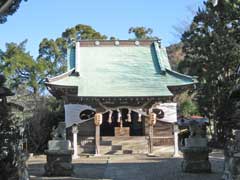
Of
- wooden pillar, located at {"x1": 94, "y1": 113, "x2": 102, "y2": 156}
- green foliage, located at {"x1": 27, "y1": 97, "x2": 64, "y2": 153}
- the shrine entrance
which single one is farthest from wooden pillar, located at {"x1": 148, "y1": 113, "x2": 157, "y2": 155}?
green foliage, located at {"x1": 27, "y1": 97, "x2": 64, "y2": 153}

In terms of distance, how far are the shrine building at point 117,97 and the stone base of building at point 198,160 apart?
10762 mm

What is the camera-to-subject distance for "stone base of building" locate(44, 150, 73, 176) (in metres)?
16.3

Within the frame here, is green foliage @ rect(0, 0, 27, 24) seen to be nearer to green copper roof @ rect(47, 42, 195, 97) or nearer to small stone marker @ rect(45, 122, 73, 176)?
small stone marker @ rect(45, 122, 73, 176)

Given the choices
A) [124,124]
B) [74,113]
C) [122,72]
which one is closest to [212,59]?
[122,72]

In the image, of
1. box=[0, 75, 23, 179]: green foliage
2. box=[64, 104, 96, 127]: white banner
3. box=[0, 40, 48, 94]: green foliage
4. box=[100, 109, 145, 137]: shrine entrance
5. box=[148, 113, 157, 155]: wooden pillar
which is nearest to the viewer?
box=[0, 75, 23, 179]: green foliage

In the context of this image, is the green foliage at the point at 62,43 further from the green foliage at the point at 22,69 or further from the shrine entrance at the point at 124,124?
the shrine entrance at the point at 124,124

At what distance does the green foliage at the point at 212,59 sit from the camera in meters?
30.4

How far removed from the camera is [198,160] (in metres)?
16.7

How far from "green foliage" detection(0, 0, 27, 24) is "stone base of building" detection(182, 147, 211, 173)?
312 inches

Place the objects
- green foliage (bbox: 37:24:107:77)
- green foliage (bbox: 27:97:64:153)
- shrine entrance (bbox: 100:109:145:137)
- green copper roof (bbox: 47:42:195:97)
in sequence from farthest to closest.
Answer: green foliage (bbox: 37:24:107:77) → shrine entrance (bbox: 100:109:145:137) → green foliage (bbox: 27:97:64:153) → green copper roof (bbox: 47:42:195:97)

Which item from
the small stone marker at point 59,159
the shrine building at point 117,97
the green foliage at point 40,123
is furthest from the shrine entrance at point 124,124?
the small stone marker at point 59,159

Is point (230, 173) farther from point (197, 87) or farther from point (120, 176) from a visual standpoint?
point (197, 87)

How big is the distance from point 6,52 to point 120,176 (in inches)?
1305

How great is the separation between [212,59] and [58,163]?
17.3m
